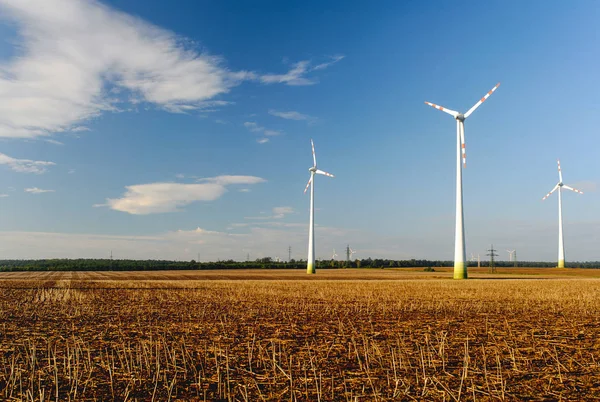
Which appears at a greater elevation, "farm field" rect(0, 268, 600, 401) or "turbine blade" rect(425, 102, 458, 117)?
"turbine blade" rect(425, 102, 458, 117)

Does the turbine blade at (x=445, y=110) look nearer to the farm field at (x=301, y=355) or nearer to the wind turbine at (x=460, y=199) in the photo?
the wind turbine at (x=460, y=199)

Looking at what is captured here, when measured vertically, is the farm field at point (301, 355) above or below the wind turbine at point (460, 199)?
below

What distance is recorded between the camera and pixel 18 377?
1225 centimetres

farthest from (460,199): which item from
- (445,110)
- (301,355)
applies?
(301,355)

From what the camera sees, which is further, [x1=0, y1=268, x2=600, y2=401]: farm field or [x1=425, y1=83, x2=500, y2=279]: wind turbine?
[x1=425, y1=83, x2=500, y2=279]: wind turbine

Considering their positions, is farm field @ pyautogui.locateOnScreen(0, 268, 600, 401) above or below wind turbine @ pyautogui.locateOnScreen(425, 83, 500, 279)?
below

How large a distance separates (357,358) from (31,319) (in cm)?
1791

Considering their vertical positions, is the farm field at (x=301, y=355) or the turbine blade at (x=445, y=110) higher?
the turbine blade at (x=445, y=110)

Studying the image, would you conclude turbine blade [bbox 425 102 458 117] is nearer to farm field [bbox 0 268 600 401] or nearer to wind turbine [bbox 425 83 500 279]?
wind turbine [bbox 425 83 500 279]

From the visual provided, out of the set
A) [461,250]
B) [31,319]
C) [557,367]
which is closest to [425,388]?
[557,367]

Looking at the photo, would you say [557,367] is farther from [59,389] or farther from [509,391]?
[59,389]

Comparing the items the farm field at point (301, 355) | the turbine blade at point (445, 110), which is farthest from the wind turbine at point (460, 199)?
the farm field at point (301, 355)

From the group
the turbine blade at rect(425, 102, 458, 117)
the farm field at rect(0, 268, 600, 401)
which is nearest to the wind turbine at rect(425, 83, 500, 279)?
the turbine blade at rect(425, 102, 458, 117)

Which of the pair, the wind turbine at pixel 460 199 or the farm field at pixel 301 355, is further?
the wind turbine at pixel 460 199
